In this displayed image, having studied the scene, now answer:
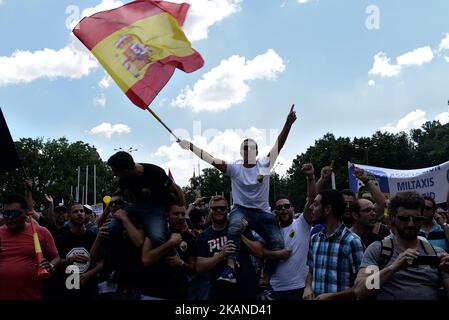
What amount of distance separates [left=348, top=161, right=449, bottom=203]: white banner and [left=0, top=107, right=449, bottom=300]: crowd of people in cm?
493

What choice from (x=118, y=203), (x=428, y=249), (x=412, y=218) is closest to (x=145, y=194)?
(x=118, y=203)

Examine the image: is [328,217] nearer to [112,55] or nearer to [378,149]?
[112,55]

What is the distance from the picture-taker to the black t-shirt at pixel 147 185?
15.8 ft

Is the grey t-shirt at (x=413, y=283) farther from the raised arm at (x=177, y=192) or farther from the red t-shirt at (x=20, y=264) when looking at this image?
the red t-shirt at (x=20, y=264)

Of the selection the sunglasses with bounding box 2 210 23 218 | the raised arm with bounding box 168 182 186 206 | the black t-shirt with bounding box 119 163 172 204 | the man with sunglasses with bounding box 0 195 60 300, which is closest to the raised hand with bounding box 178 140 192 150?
the raised arm with bounding box 168 182 186 206

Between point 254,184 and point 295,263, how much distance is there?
1112 millimetres

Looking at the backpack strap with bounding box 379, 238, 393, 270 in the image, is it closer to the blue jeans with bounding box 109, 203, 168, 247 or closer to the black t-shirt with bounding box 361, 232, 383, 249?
the black t-shirt with bounding box 361, 232, 383, 249

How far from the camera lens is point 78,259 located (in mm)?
5844

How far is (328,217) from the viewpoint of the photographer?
4539mm

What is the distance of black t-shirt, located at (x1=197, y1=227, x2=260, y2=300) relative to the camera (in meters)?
5.49

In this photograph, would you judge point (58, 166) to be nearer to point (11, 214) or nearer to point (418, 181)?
point (418, 181)
